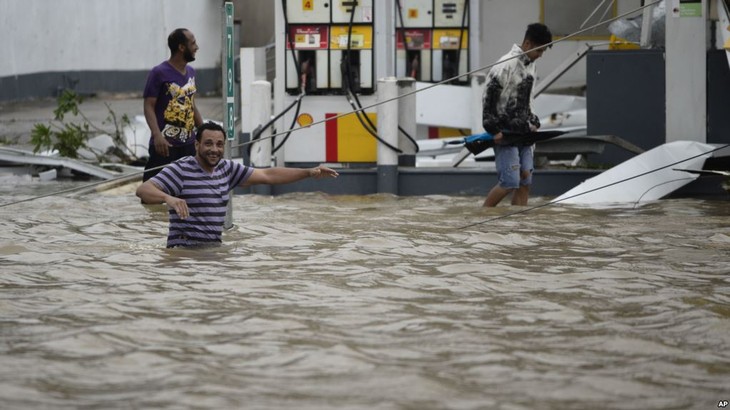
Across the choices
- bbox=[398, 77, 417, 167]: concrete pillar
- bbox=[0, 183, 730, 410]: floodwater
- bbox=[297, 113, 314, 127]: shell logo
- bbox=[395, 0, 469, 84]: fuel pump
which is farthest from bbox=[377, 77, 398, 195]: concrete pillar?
bbox=[395, 0, 469, 84]: fuel pump

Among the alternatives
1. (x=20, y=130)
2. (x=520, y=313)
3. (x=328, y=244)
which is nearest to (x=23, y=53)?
(x=20, y=130)

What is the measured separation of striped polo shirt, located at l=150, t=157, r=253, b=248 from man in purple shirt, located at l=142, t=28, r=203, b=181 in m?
2.21

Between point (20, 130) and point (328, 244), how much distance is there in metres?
11.6

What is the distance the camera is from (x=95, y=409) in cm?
527

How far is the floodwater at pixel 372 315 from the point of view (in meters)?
5.58

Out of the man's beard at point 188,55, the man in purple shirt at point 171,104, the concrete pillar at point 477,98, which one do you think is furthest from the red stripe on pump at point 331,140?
the man's beard at point 188,55

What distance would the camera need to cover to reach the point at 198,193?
908 centimetres

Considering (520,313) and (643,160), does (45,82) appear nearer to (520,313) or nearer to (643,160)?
(643,160)

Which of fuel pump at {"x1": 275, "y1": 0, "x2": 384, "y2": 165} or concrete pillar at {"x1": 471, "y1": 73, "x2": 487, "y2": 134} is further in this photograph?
concrete pillar at {"x1": 471, "y1": 73, "x2": 487, "y2": 134}

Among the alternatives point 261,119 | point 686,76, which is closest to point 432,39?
point 261,119

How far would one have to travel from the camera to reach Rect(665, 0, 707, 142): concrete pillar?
44.1 ft

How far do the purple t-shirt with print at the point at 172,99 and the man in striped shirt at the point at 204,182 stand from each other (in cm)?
239

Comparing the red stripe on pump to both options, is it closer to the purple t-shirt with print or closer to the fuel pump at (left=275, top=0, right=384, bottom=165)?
the fuel pump at (left=275, top=0, right=384, bottom=165)

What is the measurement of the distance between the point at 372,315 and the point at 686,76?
24.4 ft
